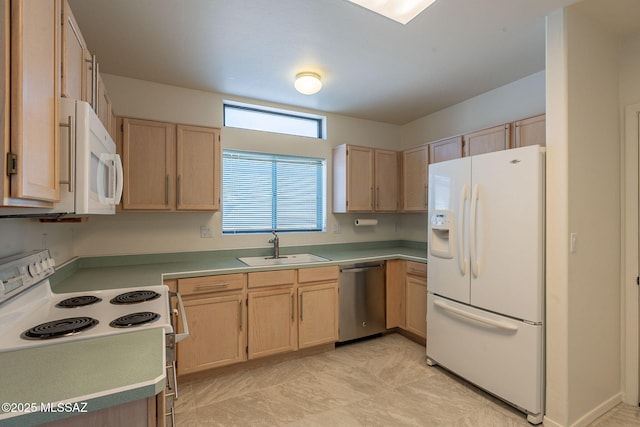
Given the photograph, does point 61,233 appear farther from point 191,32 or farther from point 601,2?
point 601,2

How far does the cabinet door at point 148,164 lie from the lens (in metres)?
2.43

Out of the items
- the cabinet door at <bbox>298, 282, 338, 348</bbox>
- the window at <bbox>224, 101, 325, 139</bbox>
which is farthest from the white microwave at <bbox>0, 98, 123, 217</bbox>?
the window at <bbox>224, 101, 325, 139</bbox>

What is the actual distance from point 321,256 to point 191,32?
2.29m

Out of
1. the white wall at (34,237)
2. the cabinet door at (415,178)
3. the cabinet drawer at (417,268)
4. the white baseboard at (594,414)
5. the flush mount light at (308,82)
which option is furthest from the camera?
the cabinet door at (415,178)

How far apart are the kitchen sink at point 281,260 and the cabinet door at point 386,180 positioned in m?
0.99

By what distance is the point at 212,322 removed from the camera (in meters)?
2.40

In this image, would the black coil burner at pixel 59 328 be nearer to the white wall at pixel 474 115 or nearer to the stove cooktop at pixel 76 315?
the stove cooktop at pixel 76 315

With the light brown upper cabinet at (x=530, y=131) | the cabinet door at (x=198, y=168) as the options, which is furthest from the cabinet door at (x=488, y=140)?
the cabinet door at (x=198, y=168)

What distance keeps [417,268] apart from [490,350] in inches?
39.6

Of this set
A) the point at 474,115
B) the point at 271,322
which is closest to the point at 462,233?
the point at 474,115

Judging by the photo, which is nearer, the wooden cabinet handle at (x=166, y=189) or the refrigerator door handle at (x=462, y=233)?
the refrigerator door handle at (x=462, y=233)

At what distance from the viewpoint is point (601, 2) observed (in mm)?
1774

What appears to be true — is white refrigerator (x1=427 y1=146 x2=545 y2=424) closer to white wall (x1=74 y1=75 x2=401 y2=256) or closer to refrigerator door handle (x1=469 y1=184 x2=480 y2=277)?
refrigerator door handle (x1=469 y1=184 x2=480 y2=277)

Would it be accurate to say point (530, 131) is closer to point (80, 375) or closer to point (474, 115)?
point (474, 115)
